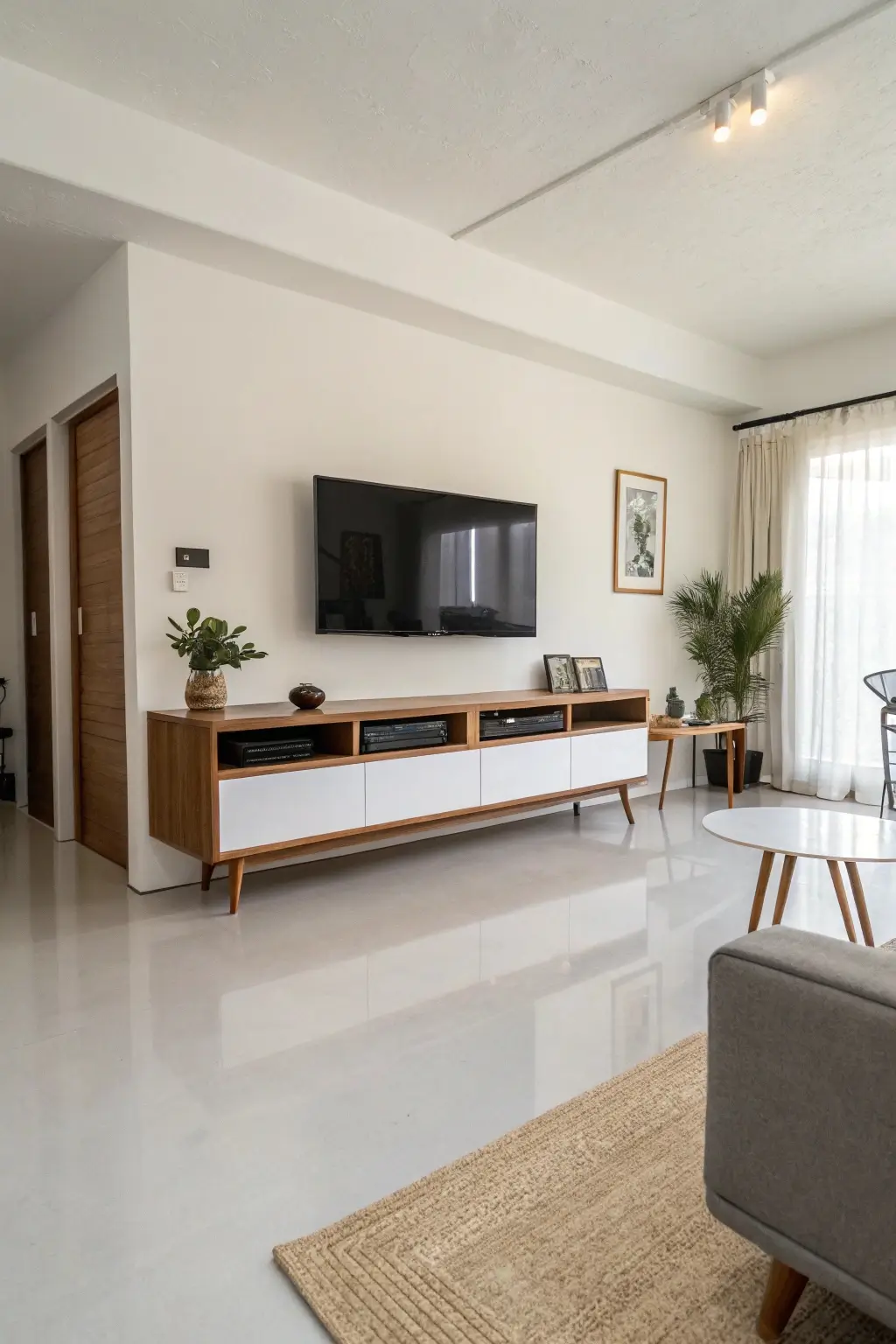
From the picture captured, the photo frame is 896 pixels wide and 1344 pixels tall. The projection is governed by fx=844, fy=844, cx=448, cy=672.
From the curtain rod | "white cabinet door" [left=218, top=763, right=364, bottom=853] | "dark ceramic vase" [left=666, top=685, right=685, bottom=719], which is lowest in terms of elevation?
"white cabinet door" [left=218, top=763, right=364, bottom=853]

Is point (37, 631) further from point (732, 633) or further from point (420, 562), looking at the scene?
point (732, 633)

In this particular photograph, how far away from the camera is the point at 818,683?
17.6ft

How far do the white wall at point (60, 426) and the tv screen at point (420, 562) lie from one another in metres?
0.87

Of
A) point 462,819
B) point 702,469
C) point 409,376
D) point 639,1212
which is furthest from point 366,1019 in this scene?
point 702,469

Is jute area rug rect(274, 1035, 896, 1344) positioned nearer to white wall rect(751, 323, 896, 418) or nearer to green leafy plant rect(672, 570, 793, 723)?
green leafy plant rect(672, 570, 793, 723)

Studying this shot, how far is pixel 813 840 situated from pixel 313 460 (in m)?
2.60

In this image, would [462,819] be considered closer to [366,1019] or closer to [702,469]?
[366,1019]

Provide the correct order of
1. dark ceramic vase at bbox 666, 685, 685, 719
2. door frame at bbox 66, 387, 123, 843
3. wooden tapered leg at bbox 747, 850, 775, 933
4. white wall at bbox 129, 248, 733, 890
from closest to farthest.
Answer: wooden tapered leg at bbox 747, 850, 775, 933
white wall at bbox 129, 248, 733, 890
door frame at bbox 66, 387, 123, 843
dark ceramic vase at bbox 666, 685, 685, 719

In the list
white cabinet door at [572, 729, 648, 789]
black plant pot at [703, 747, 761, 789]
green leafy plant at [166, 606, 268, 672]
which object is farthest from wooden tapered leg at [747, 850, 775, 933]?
black plant pot at [703, 747, 761, 789]

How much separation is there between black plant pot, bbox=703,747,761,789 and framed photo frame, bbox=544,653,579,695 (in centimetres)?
147

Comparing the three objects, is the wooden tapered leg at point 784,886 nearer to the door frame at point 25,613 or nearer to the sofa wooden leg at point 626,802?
the sofa wooden leg at point 626,802

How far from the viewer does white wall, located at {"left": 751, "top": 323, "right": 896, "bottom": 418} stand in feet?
16.7

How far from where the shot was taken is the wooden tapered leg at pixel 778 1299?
117cm

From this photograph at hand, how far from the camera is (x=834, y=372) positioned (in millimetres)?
5340
